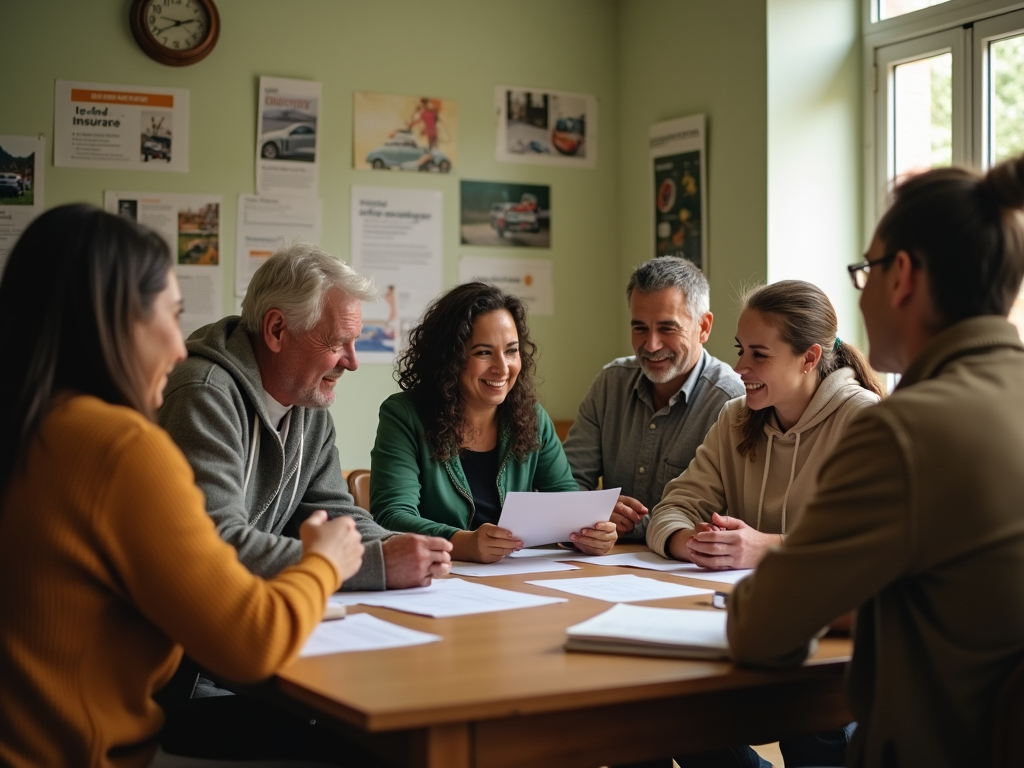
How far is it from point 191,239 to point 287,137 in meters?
0.53

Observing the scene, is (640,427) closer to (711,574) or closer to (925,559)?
(711,574)

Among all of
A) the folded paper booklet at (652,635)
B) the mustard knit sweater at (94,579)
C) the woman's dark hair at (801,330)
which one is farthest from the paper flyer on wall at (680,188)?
the mustard knit sweater at (94,579)

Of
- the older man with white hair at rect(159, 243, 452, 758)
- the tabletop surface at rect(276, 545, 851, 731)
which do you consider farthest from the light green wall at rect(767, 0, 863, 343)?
the tabletop surface at rect(276, 545, 851, 731)

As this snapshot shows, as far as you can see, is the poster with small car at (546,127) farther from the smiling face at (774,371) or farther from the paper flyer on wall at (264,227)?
the smiling face at (774,371)

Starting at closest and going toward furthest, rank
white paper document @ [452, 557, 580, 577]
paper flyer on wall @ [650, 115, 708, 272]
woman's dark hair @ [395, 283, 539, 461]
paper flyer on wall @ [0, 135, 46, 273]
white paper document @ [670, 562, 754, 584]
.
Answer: white paper document @ [670, 562, 754, 584] → white paper document @ [452, 557, 580, 577] → woman's dark hair @ [395, 283, 539, 461] → paper flyer on wall @ [0, 135, 46, 273] → paper flyer on wall @ [650, 115, 708, 272]

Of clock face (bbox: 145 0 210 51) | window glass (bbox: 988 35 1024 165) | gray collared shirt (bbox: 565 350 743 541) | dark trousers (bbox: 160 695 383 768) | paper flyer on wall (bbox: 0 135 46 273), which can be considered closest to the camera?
dark trousers (bbox: 160 695 383 768)

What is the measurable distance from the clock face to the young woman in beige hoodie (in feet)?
7.95

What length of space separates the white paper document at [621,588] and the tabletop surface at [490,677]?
26 cm

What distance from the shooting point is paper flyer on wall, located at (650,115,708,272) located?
4.08 metres

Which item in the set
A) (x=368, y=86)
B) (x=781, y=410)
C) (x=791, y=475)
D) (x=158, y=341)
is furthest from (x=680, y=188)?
(x=158, y=341)

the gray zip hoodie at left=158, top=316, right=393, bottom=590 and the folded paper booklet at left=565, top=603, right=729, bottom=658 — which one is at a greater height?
the gray zip hoodie at left=158, top=316, right=393, bottom=590

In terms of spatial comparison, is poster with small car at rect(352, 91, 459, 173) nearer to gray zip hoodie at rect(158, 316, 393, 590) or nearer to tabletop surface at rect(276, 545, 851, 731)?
gray zip hoodie at rect(158, 316, 393, 590)

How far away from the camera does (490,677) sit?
1.34m

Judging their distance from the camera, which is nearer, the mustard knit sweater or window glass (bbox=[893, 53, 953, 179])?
the mustard knit sweater
